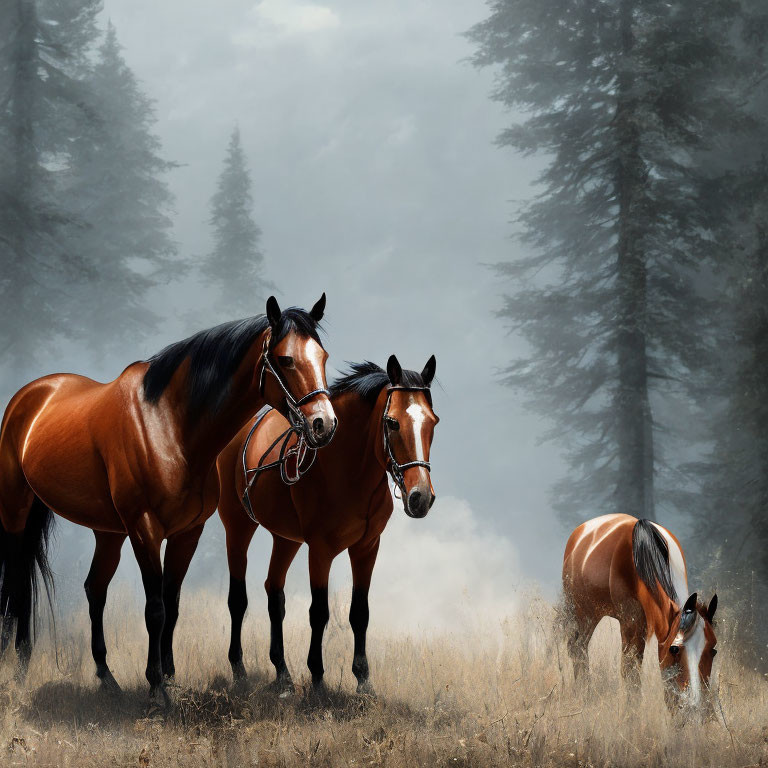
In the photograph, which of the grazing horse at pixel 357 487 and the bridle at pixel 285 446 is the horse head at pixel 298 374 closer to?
the bridle at pixel 285 446

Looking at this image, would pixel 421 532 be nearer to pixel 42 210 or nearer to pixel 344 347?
pixel 42 210

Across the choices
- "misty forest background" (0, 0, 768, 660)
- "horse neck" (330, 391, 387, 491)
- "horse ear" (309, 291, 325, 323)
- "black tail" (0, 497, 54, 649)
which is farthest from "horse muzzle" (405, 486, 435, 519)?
"misty forest background" (0, 0, 768, 660)

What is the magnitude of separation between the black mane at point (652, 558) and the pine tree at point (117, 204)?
19.2 m

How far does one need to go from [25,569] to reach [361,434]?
381 cm

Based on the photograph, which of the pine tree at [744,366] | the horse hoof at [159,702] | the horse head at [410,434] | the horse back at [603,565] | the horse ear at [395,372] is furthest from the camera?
the pine tree at [744,366]

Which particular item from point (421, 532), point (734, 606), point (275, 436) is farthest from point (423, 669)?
point (421, 532)

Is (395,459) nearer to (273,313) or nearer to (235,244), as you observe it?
(273,313)

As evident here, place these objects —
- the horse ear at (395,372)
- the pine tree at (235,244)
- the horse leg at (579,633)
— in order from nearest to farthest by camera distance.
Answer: the horse ear at (395,372)
the horse leg at (579,633)
the pine tree at (235,244)

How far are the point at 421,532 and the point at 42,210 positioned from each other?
1551 cm

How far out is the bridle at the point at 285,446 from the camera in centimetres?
524

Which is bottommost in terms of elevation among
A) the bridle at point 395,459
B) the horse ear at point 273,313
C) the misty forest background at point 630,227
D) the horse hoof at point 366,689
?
the horse hoof at point 366,689

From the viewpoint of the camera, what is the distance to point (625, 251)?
1436 cm

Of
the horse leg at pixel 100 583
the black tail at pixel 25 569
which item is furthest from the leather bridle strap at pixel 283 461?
the black tail at pixel 25 569

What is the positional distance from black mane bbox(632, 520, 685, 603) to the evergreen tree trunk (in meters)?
8.00
